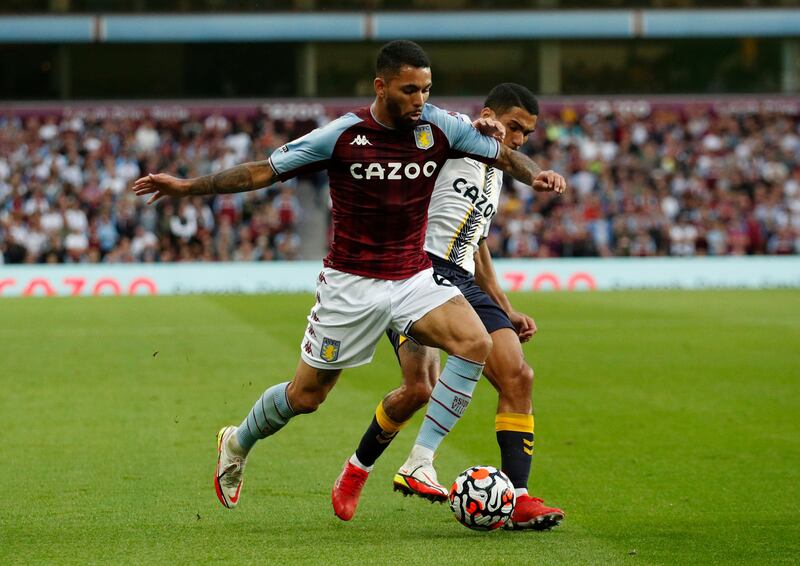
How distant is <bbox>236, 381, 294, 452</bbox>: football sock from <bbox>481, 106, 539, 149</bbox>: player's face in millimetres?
1828

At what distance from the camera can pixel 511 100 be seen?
23.0 ft

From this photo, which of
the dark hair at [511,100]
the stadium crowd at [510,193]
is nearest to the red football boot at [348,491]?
the dark hair at [511,100]

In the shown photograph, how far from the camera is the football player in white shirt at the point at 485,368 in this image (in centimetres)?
646

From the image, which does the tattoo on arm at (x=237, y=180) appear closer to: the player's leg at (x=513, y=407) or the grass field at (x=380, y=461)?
the player's leg at (x=513, y=407)

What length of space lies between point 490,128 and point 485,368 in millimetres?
1222

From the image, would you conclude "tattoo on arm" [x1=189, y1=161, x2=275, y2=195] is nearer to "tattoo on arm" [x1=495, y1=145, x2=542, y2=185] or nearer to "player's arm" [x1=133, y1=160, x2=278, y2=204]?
"player's arm" [x1=133, y1=160, x2=278, y2=204]

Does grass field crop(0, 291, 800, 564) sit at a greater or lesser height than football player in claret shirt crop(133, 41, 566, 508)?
lesser

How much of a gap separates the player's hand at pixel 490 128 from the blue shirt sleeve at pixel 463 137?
0.05 meters

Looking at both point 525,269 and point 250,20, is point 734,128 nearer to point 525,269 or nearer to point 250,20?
point 525,269

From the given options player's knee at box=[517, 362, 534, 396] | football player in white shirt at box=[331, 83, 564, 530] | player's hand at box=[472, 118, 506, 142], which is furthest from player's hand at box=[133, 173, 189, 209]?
player's knee at box=[517, 362, 534, 396]

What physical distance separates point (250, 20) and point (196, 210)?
8469 mm

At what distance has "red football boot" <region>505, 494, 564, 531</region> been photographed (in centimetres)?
609

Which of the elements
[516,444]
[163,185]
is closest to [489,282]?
[516,444]

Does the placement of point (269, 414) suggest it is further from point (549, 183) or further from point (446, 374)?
point (549, 183)
